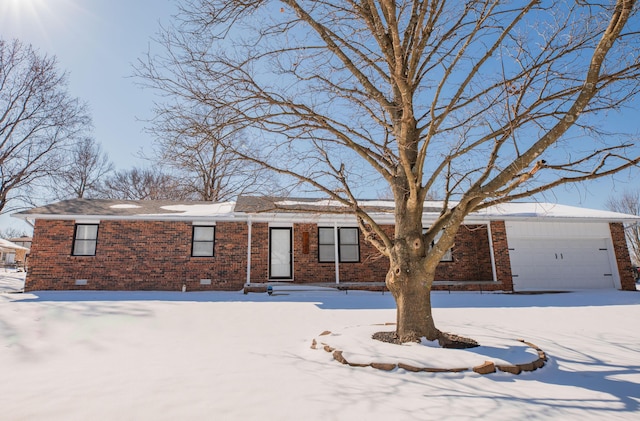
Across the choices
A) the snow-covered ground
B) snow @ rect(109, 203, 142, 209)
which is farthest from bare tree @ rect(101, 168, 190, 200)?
the snow-covered ground

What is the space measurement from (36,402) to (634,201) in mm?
42216

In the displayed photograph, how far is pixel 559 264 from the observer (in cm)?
1375

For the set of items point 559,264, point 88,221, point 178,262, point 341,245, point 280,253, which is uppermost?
point 88,221

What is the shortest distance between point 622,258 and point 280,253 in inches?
527

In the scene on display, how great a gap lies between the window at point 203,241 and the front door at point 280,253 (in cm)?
216

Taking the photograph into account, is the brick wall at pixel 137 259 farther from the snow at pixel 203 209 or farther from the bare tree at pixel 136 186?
the bare tree at pixel 136 186

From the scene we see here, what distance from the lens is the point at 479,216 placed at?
13188mm

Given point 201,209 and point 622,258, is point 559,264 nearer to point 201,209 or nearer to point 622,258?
point 622,258

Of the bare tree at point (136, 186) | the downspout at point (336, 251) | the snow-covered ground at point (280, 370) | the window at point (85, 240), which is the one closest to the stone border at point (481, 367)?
the snow-covered ground at point (280, 370)

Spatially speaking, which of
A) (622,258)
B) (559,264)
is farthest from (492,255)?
(622,258)

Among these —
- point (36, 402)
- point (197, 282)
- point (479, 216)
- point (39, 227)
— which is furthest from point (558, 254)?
point (39, 227)

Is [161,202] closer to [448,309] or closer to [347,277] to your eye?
[347,277]

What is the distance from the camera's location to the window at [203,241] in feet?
41.3

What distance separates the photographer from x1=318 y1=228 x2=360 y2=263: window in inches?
512
